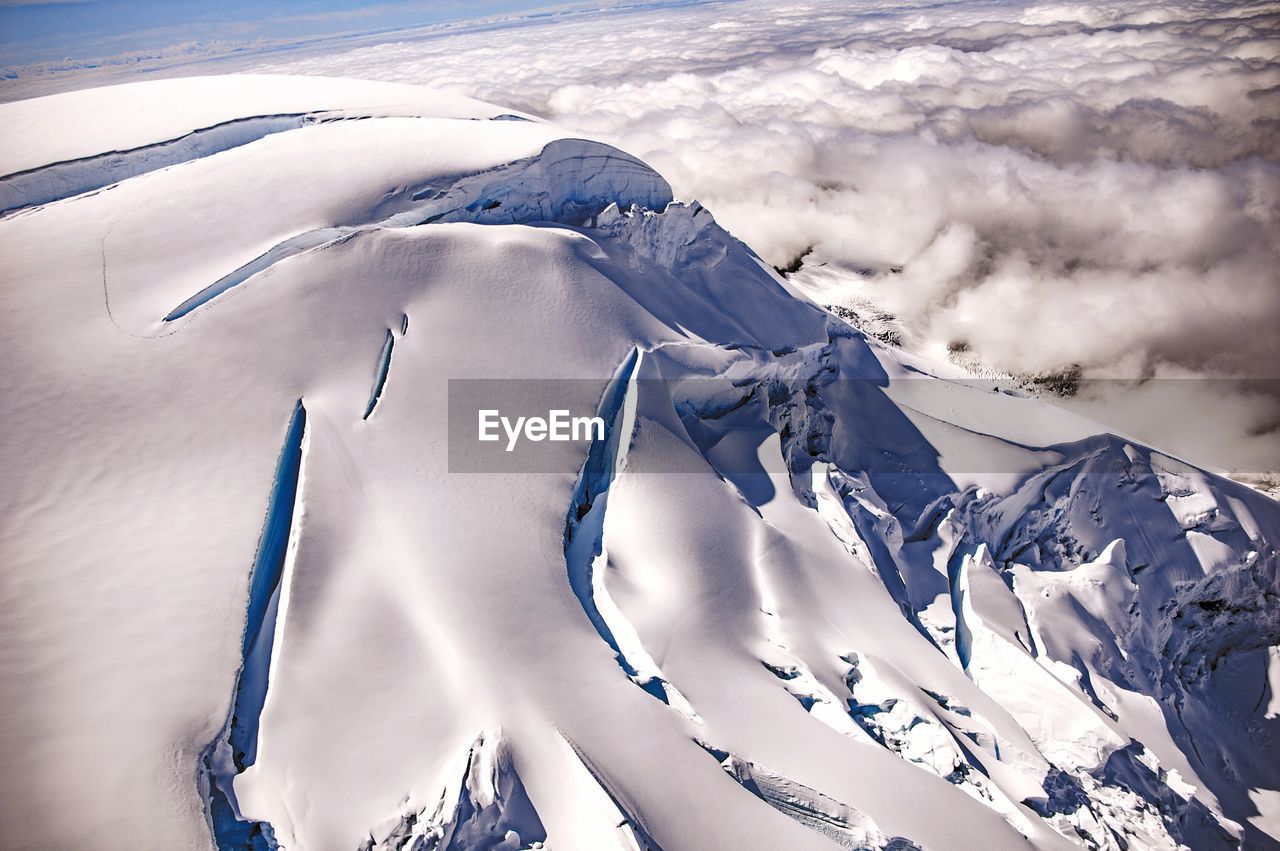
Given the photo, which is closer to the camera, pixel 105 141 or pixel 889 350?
pixel 105 141

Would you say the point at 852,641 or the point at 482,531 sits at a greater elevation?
the point at 482,531

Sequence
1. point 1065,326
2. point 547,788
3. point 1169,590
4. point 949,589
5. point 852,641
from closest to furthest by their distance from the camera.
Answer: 1. point 547,788
2. point 852,641
3. point 949,589
4. point 1169,590
5. point 1065,326

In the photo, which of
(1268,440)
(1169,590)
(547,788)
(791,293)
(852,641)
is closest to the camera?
(547,788)

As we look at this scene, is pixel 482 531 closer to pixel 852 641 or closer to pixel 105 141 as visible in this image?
pixel 852 641

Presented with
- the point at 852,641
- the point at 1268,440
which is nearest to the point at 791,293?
the point at 852,641

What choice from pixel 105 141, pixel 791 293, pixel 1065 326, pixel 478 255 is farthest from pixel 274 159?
pixel 1065 326

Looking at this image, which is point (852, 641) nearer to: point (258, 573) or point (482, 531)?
point (482, 531)

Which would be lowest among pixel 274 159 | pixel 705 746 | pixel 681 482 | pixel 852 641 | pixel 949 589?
pixel 949 589
